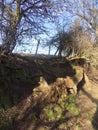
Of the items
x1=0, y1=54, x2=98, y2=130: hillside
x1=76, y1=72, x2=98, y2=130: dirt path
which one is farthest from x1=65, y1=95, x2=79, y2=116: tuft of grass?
x1=76, y1=72, x2=98, y2=130: dirt path

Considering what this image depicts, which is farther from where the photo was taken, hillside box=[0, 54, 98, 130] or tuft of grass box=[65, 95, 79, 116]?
tuft of grass box=[65, 95, 79, 116]

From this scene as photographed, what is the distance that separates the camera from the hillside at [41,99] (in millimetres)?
10727

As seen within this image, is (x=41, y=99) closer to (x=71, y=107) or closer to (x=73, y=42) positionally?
(x=71, y=107)

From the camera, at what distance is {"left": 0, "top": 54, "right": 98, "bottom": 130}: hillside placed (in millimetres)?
10727

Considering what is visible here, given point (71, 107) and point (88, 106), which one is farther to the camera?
point (88, 106)

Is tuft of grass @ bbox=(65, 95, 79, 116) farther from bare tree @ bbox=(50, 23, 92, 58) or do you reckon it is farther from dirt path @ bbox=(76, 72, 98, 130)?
bare tree @ bbox=(50, 23, 92, 58)

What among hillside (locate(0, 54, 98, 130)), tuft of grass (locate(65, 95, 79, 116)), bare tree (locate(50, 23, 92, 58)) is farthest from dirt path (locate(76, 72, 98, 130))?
bare tree (locate(50, 23, 92, 58))

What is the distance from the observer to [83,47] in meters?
19.4

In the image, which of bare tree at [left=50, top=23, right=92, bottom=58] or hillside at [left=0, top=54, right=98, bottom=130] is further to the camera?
bare tree at [left=50, top=23, right=92, bottom=58]

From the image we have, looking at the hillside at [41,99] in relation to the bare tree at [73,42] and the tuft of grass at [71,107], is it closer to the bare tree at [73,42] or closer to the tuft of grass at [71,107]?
the tuft of grass at [71,107]

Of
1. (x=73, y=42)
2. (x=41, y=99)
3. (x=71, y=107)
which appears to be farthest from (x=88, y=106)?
(x=73, y=42)

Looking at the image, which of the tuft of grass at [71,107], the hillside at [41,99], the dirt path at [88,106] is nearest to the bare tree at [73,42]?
the dirt path at [88,106]

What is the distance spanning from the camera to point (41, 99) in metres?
12.4

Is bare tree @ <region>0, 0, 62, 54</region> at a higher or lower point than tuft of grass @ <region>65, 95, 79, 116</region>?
higher
